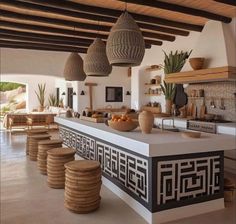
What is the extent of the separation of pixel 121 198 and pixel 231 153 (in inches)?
109

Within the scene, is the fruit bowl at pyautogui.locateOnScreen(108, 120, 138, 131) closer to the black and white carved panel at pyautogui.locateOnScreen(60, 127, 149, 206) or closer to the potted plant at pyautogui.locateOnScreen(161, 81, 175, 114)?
the black and white carved panel at pyautogui.locateOnScreen(60, 127, 149, 206)

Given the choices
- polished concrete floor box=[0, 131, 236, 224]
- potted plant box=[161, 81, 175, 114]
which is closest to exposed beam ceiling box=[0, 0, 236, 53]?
potted plant box=[161, 81, 175, 114]

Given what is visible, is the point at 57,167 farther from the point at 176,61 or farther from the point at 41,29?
the point at 176,61

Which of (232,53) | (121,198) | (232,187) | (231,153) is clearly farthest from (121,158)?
(232,53)

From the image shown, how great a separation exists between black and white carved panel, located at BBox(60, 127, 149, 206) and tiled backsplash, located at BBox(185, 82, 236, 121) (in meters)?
3.03

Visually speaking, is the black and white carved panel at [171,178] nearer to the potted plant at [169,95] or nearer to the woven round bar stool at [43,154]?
the woven round bar stool at [43,154]

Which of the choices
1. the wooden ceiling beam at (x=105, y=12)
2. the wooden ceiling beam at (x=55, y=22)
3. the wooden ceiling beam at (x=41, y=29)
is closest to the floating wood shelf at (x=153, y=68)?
the wooden ceiling beam at (x=55, y=22)

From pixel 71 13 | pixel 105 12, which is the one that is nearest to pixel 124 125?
pixel 105 12

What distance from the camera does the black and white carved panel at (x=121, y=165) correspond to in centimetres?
311

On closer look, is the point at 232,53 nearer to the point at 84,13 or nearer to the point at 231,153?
the point at 231,153

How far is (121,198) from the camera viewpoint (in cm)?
363

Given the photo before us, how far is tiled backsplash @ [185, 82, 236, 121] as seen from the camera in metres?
5.43

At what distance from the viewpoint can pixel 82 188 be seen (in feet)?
10.4

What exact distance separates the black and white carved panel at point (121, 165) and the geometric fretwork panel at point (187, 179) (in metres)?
0.20
